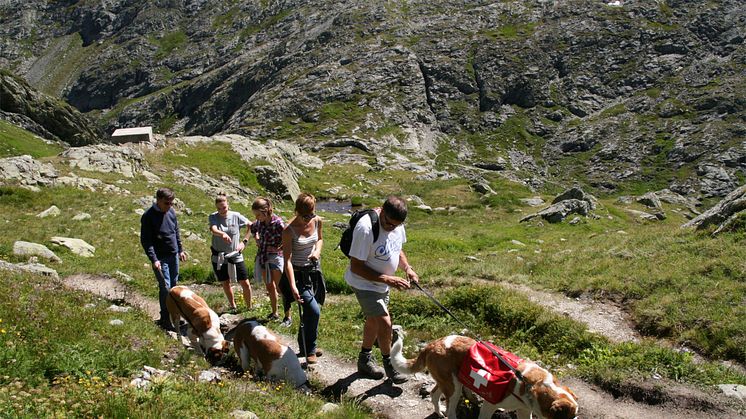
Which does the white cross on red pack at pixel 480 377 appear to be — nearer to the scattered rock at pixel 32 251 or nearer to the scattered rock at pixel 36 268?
the scattered rock at pixel 36 268

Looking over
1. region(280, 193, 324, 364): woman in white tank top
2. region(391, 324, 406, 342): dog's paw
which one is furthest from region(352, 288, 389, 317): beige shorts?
region(391, 324, 406, 342): dog's paw

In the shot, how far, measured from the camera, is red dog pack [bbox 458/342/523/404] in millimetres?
6195

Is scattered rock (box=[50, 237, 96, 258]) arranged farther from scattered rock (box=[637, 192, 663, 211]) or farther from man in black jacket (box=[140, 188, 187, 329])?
scattered rock (box=[637, 192, 663, 211])

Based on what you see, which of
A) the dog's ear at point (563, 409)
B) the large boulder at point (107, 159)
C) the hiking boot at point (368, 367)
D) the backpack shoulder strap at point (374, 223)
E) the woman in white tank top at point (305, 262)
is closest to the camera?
the dog's ear at point (563, 409)

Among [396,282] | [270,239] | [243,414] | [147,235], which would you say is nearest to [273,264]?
[270,239]

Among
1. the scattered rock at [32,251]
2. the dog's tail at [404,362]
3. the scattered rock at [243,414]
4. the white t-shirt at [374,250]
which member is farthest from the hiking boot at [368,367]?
the scattered rock at [32,251]

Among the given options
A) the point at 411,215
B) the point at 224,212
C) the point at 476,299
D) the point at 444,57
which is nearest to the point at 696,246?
the point at 476,299

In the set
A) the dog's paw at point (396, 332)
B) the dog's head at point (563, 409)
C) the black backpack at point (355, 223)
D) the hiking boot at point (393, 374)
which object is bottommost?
the dog's paw at point (396, 332)

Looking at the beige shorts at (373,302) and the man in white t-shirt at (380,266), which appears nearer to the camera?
the man in white t-shirt at (380,266)

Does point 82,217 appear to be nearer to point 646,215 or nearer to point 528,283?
point 528,283

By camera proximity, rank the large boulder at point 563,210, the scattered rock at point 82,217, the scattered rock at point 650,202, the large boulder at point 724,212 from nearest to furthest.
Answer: the large boulder at point 724,212, the scattered rock at point 82,217, the large boulder at point 563,210, the scattered rock at point 650,202

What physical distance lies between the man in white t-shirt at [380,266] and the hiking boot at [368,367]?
245 millimetres

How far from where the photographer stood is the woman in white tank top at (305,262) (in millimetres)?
8391

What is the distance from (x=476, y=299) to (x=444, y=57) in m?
131
